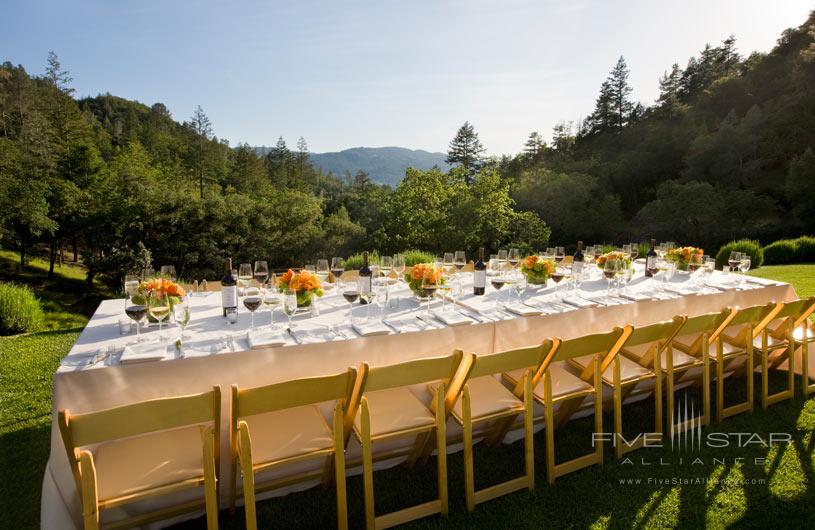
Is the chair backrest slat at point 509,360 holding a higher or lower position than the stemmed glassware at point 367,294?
lower

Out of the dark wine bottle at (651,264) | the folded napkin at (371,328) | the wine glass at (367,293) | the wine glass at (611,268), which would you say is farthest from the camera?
the dark wine bottle at (651,264)

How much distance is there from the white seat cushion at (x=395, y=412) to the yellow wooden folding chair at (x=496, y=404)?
7.5 inches

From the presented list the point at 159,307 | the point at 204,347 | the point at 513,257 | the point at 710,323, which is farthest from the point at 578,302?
the point at 159,307

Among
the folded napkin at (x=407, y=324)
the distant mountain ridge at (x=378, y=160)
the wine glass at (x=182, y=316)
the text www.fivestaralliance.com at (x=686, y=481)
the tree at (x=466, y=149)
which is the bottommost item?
the text www.fivestaralliance.com at (x=686, y=481)

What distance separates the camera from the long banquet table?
199 cm

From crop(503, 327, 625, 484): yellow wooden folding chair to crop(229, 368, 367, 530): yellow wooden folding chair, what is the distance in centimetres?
106

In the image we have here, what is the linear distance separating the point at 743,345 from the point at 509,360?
7.93ft

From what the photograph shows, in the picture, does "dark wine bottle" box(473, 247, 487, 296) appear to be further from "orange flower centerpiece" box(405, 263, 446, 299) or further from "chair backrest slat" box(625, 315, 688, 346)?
"chair backrest slat" box(625, 315, 688, 346)

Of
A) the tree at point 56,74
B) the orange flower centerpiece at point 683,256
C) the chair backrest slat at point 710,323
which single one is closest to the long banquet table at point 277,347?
the chair backrest slat at point 710,323

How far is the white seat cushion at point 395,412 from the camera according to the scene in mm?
2253

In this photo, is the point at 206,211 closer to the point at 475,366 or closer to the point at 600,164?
the point at 475,366

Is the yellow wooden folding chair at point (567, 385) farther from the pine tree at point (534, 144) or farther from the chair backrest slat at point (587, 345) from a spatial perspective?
the pine tree at point (534, 144)

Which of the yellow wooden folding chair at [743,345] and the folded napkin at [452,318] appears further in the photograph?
the yellow wooden folding chair at [743,345]

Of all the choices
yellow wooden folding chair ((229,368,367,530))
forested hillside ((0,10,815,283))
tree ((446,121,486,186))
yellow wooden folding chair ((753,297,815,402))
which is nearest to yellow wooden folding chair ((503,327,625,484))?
yellow wooden folding chair ((229,368,367,530))
